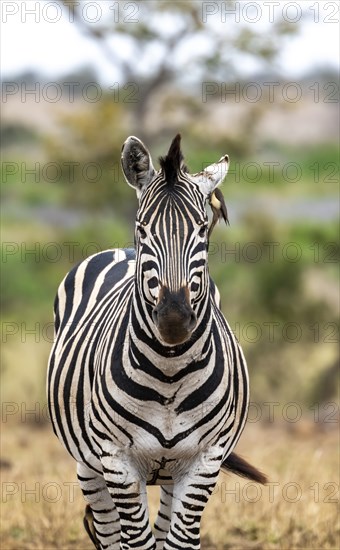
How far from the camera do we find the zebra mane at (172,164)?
4176mm

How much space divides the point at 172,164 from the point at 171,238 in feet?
1.16

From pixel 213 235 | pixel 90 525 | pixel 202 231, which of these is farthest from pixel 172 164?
pixel 213 235

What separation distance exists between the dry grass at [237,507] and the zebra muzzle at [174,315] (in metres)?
2.75

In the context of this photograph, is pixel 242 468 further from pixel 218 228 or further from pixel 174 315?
pixel 218 228

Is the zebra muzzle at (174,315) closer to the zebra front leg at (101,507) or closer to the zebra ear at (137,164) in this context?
the zebra ear at (137,164)

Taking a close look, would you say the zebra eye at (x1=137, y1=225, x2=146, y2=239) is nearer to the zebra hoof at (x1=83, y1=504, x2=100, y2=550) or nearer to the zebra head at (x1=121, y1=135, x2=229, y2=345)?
the zebra head at (x1=121, y1=135, x2=229, y2=345)

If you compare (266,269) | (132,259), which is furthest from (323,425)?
(132,259)

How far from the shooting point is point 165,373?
436 cm

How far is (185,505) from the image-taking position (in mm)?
4527

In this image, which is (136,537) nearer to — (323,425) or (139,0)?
(323,425)

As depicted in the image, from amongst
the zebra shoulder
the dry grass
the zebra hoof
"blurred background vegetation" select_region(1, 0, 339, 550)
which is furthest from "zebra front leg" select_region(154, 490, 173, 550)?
"blurred background vegetation" select_region(1, 0, 339, 550)

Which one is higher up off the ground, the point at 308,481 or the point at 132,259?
the point at 132,259

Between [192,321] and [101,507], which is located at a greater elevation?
[192,321]

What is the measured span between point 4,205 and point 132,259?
29.8m
